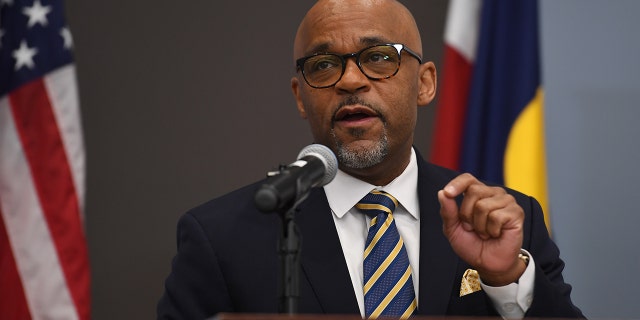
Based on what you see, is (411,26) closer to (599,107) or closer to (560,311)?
(560,311)

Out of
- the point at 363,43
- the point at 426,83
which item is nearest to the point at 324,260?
the point at 363,43

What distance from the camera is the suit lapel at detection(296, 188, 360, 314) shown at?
207 cm

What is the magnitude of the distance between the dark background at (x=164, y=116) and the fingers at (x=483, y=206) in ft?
6.14

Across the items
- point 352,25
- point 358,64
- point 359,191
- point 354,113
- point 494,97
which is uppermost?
point 352,25

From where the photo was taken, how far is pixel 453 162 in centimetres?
338

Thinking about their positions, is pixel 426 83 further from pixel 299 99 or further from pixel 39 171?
pixel 39 171

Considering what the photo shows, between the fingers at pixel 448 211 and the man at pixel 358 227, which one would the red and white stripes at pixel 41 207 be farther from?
the fingers at pixel 448 211

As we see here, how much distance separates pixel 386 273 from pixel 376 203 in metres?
0.23

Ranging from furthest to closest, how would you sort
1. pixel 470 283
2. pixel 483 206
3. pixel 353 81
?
pixel 353 81, pixel 470 283, pixel 483 206

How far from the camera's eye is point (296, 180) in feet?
4.67

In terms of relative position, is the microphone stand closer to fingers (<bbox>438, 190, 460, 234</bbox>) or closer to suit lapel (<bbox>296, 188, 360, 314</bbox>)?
fingers (<bbox>438, 190, 460, 234</bbox>)

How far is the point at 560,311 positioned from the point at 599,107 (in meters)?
1.82

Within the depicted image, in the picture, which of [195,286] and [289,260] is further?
[195,286]

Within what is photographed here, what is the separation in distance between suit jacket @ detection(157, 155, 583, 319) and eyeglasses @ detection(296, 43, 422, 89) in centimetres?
34
